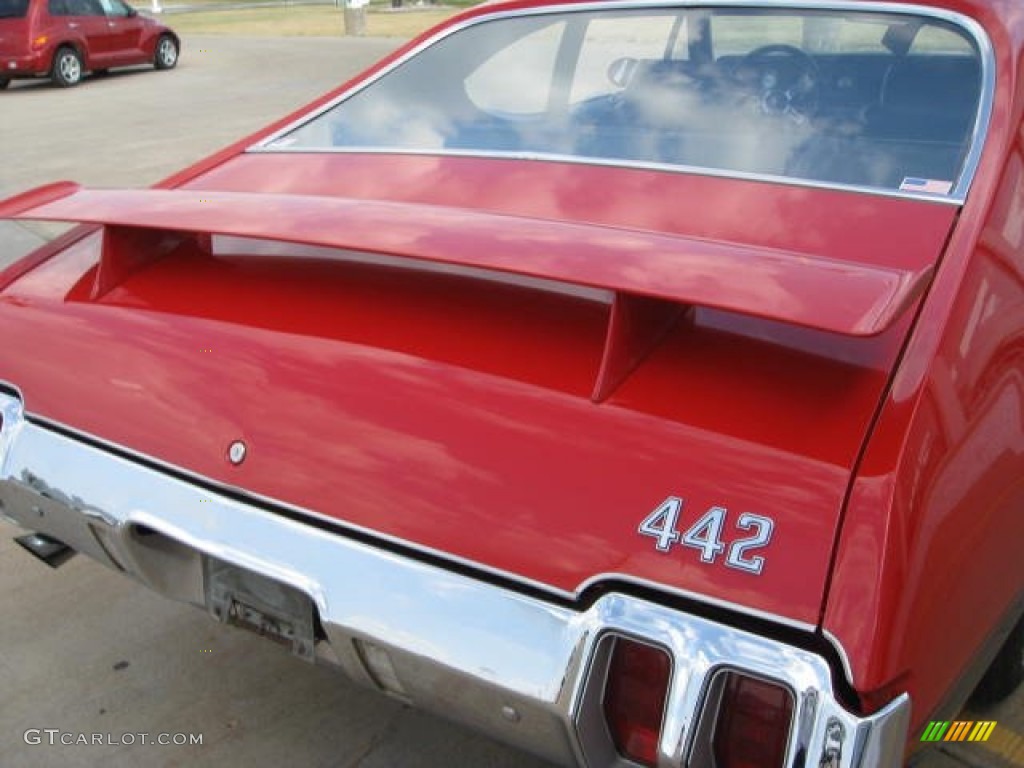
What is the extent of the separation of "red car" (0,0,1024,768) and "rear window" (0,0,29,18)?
45.8 ft

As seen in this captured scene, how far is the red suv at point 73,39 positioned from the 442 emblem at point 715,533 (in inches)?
601

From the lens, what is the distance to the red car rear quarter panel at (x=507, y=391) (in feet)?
4.97

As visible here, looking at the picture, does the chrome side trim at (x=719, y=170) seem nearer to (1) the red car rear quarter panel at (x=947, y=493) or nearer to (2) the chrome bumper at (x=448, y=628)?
(1) the red car rear quarter panel at (x=947, y=493)

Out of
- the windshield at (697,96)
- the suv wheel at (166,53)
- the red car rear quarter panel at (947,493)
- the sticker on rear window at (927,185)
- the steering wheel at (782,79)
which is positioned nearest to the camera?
the red car rear quarter panel at (947,493)

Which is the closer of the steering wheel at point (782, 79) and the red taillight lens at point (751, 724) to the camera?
the red taillight lens at point (751, 724)

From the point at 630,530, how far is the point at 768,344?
0.43 meters

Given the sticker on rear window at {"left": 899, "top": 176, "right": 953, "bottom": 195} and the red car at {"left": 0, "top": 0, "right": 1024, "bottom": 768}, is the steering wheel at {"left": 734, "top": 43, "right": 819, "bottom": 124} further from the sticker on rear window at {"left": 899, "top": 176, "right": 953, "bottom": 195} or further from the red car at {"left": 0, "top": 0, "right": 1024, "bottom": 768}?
the sticker on rear window at {"left": 899, "top": 176, "right": 953, "bottom": 195}

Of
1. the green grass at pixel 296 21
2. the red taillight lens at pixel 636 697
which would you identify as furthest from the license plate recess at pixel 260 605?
the green grass at pixel 296 21

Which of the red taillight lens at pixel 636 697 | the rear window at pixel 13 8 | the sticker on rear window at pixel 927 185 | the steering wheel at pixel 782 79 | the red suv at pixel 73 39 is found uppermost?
the steering wheel at pixel 782 79

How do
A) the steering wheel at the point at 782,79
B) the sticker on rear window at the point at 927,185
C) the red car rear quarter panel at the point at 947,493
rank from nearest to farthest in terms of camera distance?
the red car rear quarter panel at the point at 947,493 → the sticker on rear window at the point at 927,185 → the steering wheel at the point at 782,79

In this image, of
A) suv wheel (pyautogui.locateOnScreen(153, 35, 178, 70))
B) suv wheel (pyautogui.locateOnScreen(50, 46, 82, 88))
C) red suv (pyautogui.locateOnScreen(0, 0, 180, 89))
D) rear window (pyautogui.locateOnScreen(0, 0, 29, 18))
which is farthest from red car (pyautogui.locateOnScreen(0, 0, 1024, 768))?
suv wheel (pyautogui.locateOnScreen(153, 35, 178, 70))

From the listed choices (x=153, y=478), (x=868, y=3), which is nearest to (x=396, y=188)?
(x=153, y=478)

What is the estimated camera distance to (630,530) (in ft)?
4.95

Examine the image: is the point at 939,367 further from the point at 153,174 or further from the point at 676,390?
the point at 153,174
